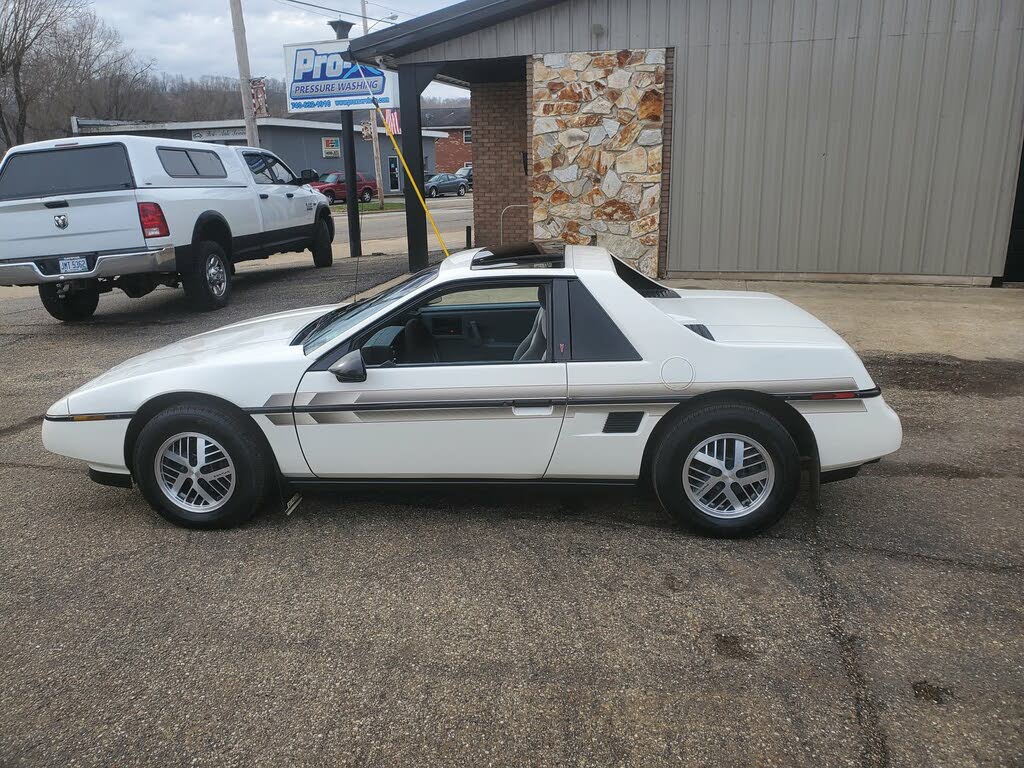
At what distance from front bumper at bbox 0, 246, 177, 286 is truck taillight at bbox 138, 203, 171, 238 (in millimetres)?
184

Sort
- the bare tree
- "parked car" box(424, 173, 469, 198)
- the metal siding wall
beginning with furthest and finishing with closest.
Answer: "parked car" box(424, 173, 469, 198)
the bare tree
the metal siding wall

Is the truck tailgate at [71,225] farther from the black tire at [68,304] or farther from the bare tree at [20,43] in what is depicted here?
the bare tree at [20,43]

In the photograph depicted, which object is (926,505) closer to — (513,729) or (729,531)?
(729,531)

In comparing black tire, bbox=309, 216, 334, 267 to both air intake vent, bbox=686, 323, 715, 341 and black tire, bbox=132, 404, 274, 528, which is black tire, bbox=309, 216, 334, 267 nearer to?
black tire, bbox=132, 404, 274, 528

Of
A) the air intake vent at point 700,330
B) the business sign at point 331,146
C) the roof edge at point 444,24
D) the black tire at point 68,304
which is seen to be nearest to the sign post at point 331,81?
the roof edge at point 444,24

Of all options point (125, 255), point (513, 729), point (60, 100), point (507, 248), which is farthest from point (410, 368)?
point (60, 100)

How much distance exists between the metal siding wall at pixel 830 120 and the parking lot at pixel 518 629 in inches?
244

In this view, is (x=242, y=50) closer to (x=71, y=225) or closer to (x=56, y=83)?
(x=71, y=225)

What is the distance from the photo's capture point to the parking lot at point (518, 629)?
8.84 feet

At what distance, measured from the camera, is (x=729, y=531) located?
3.98 metres

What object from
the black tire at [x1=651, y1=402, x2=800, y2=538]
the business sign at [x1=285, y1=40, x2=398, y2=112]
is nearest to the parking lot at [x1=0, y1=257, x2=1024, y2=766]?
the black tire at [x1=651, y1=402, x2=800, y2=538]

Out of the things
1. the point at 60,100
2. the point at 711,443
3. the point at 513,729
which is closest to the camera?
the point at 513,729

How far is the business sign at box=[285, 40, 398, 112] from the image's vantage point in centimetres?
1573

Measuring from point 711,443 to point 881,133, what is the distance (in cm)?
817
